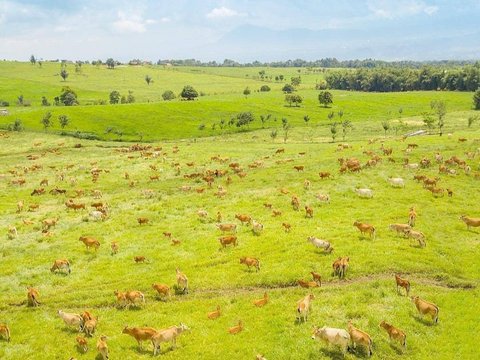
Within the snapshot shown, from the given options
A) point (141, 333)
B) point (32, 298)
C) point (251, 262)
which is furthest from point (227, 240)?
point (32, 298)

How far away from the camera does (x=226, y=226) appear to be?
30766mm

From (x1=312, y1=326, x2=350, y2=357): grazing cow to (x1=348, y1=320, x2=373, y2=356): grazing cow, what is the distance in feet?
0.83

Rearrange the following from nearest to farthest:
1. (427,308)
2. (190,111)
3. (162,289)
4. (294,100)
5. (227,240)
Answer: (427,308)
(162,289)
(227,240)
(190,111)
(294,100)

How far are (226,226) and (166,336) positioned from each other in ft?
45.2

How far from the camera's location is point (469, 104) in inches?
5881

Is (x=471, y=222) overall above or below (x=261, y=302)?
above

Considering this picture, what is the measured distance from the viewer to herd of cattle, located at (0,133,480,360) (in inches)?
688

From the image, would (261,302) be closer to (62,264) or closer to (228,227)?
(228,227)

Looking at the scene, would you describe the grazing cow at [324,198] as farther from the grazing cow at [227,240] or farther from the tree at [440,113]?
the tree at [440,113]

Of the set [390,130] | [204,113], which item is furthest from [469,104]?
[204,113]

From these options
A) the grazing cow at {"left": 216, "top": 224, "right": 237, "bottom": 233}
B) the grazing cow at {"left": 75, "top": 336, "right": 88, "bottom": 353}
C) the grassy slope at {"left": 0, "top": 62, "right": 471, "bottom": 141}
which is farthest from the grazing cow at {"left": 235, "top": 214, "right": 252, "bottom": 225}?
the grassy slope at {"left": 0, "top": 62, "right": 471, "bottom": 141}

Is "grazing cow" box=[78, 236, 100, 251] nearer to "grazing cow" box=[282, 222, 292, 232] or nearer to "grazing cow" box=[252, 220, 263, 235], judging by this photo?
"grazing cow" box=[252, 220, 263, 235]

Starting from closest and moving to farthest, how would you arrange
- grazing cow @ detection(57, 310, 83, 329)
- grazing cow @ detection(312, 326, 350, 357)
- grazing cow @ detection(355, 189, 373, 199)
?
1. grazing cow @ detection(312, 326, 350, 357)
2. grazing cow @ detection(57, 310, 83, 329)
3. grazing cow @ detection(355, 189, 373, 199)

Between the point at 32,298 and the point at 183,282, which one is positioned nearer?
the point at 32,298
